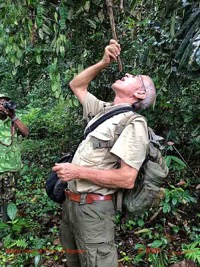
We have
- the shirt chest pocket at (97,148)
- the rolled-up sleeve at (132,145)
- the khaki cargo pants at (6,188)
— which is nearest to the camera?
the rolled-up sleeve at (132,145)

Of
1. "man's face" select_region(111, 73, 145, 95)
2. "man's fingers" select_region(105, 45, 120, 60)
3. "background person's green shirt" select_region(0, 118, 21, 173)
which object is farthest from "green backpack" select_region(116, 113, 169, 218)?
"background person's green shirt" select_region(0, 118, 21, 173)

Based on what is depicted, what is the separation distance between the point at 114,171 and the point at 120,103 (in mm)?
481

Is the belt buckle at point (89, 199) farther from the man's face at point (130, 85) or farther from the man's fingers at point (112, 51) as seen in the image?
the man's fingers at point (112, 51)

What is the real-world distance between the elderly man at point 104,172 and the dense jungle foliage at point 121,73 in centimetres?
39

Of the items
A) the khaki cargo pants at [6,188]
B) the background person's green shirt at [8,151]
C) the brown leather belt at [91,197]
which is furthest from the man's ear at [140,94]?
the khaki cargo pants at [6,188]

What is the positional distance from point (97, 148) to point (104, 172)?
0.53ft

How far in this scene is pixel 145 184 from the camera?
2104 millimetres

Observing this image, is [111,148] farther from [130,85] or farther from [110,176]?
[130,85]

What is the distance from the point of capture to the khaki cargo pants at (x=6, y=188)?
3.74 m

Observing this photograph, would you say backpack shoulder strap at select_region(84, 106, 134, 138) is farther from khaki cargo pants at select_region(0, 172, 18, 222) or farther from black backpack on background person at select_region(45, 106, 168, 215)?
khaki cargo pants at select_region(0, 172, 18, 222)

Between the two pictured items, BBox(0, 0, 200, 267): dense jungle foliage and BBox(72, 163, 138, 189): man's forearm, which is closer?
BBox(72, 163, 138, 189): man's forearm

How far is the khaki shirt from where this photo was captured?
2053 mm

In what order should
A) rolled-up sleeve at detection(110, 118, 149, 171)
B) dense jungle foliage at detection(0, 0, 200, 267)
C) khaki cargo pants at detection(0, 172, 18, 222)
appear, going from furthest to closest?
khaki cargo pants at detection(0, 172, 18, 222) < dense jungle foliage at detection(0, 0, 200, 267) < rolled-up sleeve at detection(110, 118, 149, 171)

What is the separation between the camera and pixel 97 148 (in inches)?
85.3
